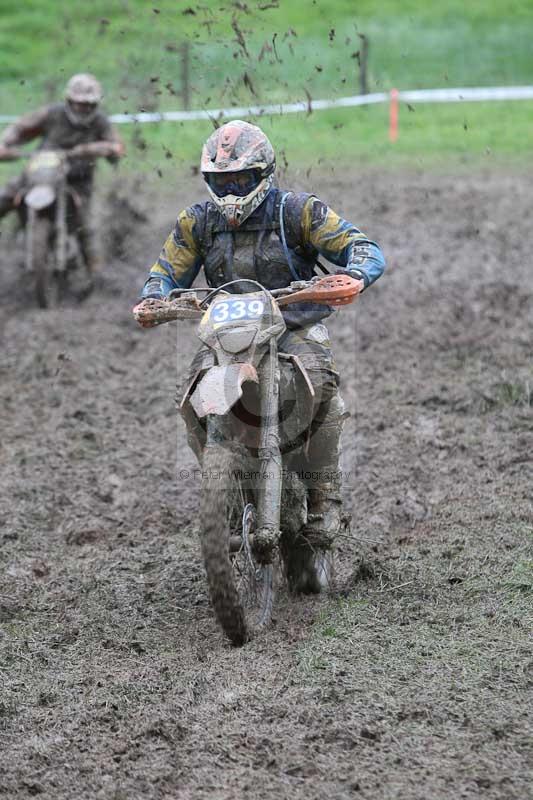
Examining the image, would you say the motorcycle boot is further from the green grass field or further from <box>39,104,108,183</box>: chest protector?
the green grass field

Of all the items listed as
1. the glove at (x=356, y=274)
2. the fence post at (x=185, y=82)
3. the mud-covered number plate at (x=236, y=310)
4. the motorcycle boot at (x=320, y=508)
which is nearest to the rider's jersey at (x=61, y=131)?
the motorcycle boot at (x=320, y=508)

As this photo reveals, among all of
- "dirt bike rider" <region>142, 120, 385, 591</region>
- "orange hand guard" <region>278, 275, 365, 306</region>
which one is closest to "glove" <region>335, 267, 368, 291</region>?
"dirt bike rider" <region>142, 120, 385, 591</region>

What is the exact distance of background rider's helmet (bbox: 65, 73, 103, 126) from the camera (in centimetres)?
1178

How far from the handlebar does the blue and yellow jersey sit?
0.23 meters

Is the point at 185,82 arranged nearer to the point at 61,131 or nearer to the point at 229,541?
the point at 61,131

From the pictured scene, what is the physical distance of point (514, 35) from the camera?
1011 inches

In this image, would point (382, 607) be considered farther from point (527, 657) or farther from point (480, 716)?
point (480, 716)

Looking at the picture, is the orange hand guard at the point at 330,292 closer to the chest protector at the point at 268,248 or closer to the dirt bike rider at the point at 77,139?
the chest protector at the point at 268,248

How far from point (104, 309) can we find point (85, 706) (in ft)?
24.7

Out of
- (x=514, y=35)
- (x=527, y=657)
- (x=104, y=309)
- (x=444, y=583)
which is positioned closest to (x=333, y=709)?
(x=527, y=657)

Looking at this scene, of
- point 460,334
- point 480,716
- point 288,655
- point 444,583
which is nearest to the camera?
point 480,716

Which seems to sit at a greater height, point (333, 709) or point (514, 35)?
point (514, 35)

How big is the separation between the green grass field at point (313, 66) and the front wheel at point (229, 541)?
10.5 m

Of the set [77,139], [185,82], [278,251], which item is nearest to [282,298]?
[278,251]
